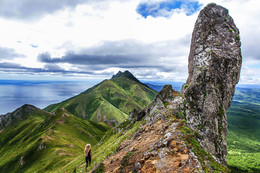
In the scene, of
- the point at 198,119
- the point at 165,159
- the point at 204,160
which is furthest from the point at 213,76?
the point at 165,159

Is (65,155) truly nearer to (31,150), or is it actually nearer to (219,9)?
(31,150)

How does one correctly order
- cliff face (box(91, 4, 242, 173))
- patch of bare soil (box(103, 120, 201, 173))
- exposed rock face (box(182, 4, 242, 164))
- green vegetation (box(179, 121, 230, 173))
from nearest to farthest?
patch of bare soil (box(103, 120, 201, 173)), green vegetation (box(179, 121, 230, 173)), cliff face (box(91, 4, 242, 173)), exposed rock face (box(182, 4, 242, 164))

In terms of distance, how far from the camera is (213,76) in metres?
27.7

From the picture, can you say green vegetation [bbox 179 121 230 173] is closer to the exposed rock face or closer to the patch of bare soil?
the patch of bare soil

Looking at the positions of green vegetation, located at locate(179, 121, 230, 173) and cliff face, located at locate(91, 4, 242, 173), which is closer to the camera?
green vegetation, located at locate(179, 121, 230, 173)

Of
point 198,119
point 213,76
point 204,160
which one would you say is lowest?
point 198,119

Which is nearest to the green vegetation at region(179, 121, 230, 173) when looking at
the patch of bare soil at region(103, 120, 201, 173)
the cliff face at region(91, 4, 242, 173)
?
the cliff face at region(91, 4, 242, 173)

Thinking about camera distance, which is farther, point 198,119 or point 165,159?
point 198,119

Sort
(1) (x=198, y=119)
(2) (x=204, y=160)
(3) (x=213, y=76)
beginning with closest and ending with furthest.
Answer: (2) (x=204, y=160), (1) (x=198, y=119), (3) (x=213, y=76)

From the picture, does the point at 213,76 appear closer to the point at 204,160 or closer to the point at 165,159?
the point at 204,160

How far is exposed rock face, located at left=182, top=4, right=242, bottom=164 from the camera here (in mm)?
24375

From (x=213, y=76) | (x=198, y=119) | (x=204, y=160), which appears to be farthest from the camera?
(x=213, y=76)

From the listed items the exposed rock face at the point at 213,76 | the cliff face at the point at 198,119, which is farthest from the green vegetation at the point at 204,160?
the exposed rock face at the point at 213,76

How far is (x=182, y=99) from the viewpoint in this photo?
85.3 ft
